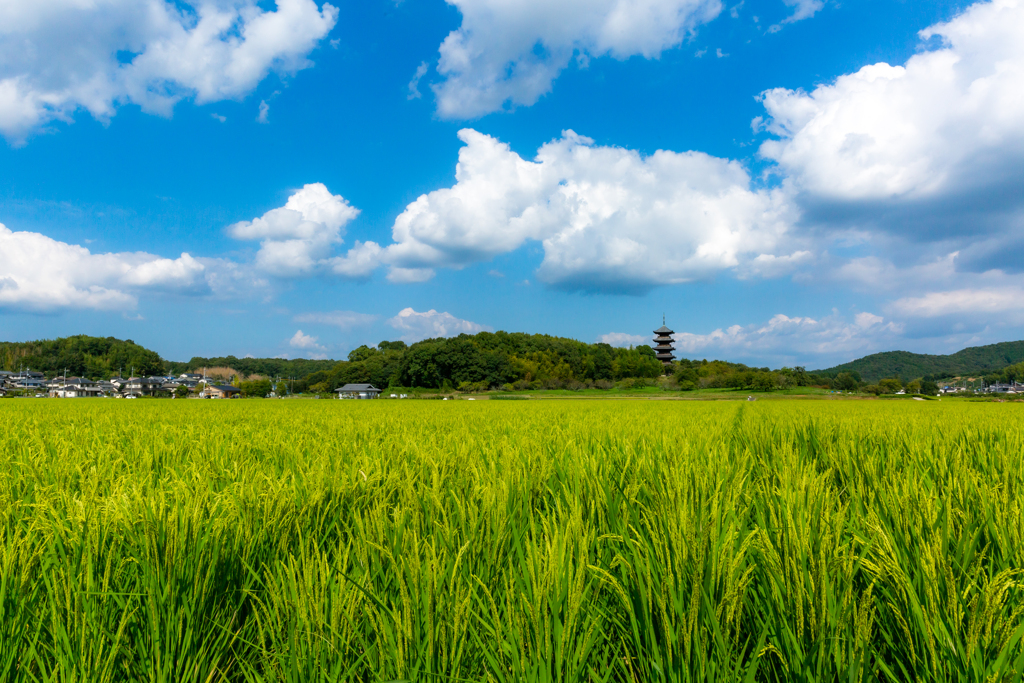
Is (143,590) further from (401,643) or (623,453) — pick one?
(623,453)

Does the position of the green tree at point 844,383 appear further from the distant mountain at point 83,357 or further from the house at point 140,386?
the house at point 140,386

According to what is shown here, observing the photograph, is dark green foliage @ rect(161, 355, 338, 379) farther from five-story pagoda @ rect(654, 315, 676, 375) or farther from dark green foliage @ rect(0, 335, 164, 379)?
five-story pagoda @ rect(654, 315, 676, 375)

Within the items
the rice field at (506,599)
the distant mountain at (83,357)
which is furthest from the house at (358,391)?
the rice field at (506,599)

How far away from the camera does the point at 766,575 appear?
1.24 m

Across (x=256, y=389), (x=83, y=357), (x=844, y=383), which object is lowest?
(x=256, y=389)

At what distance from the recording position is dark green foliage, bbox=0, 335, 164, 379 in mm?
139125

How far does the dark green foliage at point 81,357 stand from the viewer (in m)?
139

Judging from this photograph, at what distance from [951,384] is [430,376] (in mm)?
135883

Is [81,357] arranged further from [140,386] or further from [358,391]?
[358,391]

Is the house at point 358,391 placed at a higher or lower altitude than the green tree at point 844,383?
lower

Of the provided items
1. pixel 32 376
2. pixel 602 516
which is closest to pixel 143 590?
pixel 602 516

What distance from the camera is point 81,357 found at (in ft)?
460

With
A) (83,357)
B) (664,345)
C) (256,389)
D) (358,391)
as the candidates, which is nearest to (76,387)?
(83,357)

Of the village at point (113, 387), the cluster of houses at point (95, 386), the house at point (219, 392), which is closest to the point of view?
the village at point (113, 387)
